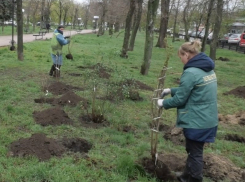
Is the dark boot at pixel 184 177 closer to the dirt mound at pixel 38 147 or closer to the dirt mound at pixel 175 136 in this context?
the dirt mound at pixel 175 136

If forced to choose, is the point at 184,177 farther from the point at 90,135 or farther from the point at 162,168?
the point at 90,135

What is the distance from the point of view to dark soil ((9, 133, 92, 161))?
4.57 meters

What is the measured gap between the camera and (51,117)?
6164mm

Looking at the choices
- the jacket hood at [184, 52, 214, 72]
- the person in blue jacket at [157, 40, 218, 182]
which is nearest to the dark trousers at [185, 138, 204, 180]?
the person in blue jacket at [157, 40, 218, 182]

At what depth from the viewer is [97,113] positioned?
21.1 ft

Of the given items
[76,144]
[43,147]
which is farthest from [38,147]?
[76,144]

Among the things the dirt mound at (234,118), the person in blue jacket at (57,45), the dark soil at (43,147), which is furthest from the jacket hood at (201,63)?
the person in blue jacket at (57,45)

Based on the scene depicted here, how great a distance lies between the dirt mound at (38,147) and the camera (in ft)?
15.0

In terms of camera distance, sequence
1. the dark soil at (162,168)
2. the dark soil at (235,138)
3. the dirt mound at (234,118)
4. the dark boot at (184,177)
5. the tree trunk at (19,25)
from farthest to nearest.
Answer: the tree trunk at (19,25), the dirt mound at (234,118), the dark soil at (235,138), the dark soil at (162,168), the dark boot at (184,177)

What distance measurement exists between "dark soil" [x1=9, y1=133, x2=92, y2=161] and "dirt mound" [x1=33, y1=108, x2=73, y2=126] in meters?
0.94

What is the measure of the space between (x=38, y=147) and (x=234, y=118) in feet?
16.5

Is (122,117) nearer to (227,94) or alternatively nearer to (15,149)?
(15,149)

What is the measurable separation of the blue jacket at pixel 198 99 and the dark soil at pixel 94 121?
2.75 meters

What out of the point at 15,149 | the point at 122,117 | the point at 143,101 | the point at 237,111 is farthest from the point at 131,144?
the point at 237,111
